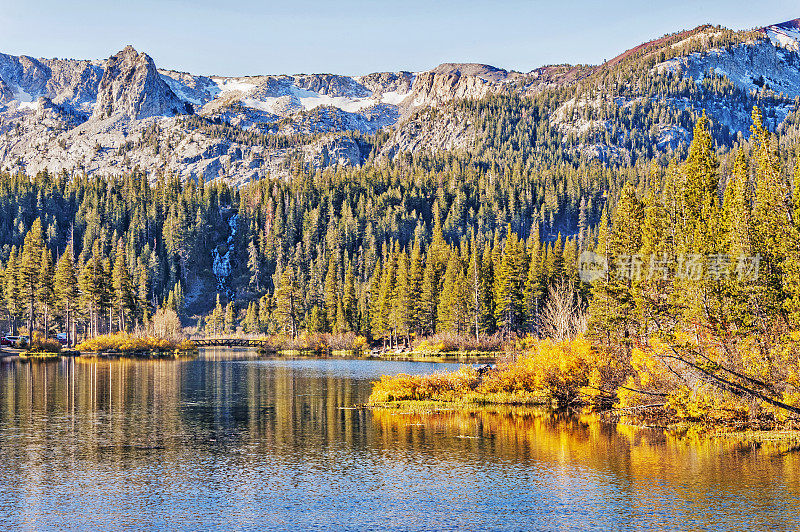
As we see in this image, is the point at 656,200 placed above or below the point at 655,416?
above

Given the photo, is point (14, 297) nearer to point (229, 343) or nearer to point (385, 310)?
point (229, 343)

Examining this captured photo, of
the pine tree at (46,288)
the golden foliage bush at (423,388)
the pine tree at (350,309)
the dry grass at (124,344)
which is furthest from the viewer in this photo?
the pine tree at (350,309)

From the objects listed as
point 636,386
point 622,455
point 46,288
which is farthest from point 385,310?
point 622,455

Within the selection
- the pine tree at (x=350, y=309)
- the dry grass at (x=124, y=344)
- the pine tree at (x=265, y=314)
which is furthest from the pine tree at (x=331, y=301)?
the dry grass at (x=124, y=344)

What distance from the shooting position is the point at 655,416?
1709 inches

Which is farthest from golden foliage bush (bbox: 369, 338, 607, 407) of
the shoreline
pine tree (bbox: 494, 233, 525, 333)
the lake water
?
pine tree (bbox: 494, 233, 525, 333)

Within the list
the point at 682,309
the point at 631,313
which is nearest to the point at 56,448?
the point at 682,309

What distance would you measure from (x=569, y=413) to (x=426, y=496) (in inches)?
931

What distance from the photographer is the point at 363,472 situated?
3084 cm

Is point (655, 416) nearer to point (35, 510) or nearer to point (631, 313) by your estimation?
point (631, 313)

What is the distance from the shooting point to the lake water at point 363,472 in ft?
79.4

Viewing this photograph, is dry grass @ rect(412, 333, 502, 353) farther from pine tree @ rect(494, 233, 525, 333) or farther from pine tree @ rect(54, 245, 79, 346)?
pine tree @ rect(54, 245, 79, 346)

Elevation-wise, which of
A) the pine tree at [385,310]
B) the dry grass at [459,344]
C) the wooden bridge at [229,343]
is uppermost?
the pine tree at [385,310]

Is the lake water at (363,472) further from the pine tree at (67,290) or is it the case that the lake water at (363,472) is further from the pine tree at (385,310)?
the pine tree at (385,310)
